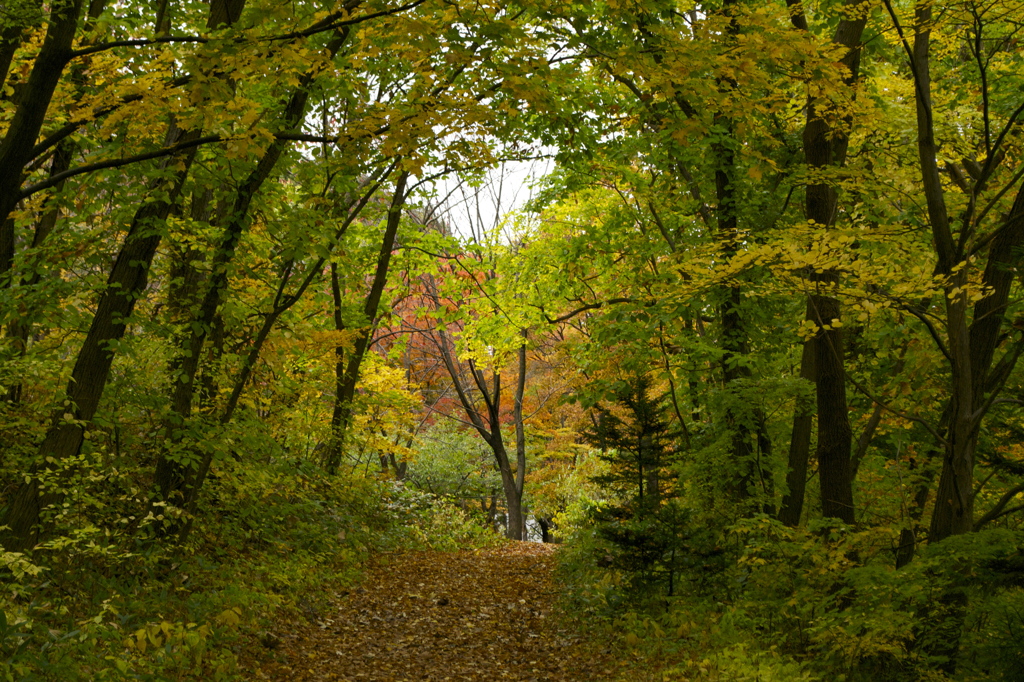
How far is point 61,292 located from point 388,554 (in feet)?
25.0

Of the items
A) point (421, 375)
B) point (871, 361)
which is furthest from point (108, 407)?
point (421, 375)

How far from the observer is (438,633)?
817cm

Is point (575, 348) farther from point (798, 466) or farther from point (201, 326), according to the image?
point (201, 326)

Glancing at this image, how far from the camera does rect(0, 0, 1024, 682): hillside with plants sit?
4.65 m

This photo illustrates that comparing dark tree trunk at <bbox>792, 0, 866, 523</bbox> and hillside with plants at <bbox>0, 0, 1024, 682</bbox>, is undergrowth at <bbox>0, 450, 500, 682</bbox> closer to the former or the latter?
hillside with plants at <bbox>0, 0, 1024, 682</bbox>

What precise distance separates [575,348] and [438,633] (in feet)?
19.1

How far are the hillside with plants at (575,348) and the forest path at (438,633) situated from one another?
64 mm

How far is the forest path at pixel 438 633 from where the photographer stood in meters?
6.71

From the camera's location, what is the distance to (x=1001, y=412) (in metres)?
6.16

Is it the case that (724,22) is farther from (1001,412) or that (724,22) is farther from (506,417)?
(506,417)

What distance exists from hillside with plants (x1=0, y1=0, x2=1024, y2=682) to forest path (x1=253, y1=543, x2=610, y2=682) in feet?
0.21

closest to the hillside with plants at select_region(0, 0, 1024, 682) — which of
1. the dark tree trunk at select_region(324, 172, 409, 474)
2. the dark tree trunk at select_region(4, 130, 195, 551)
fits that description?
the dark tree trunk at select_region(4, 130, 195, 551)

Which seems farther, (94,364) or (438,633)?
(438,633)

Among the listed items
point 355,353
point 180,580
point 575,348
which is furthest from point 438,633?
point 575,348
